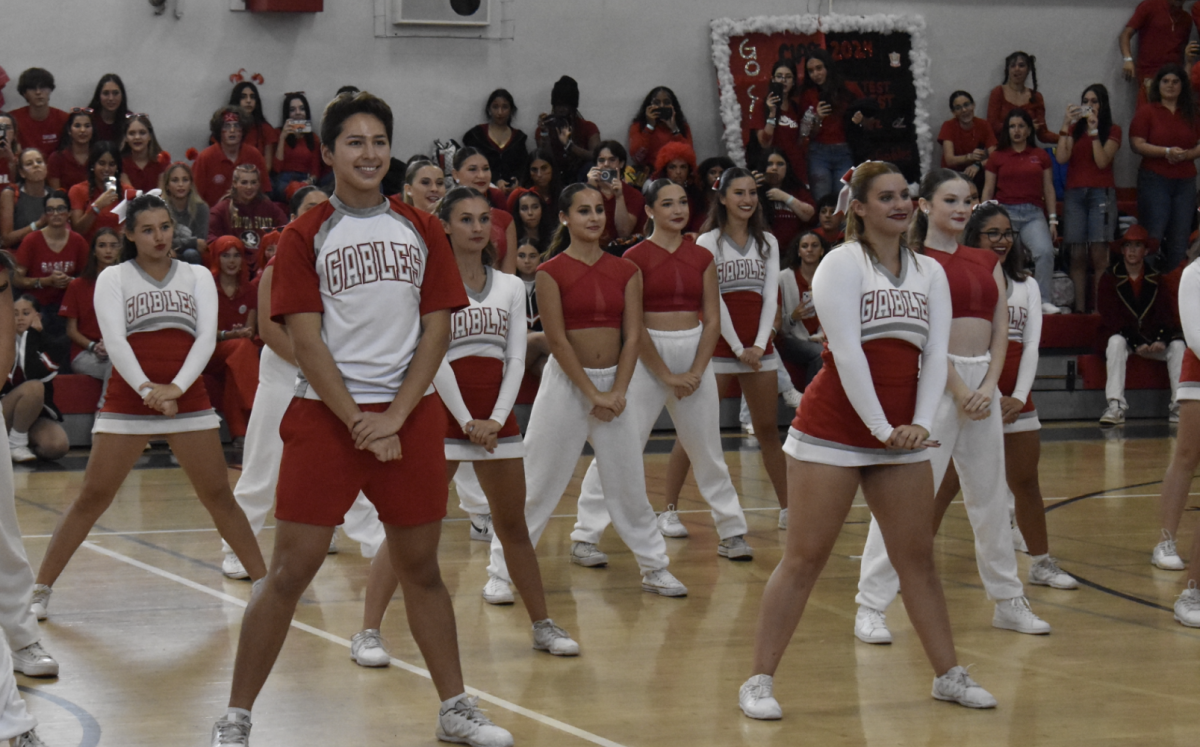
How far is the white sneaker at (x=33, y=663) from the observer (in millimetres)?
4766

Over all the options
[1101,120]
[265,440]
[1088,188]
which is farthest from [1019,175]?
[265,440]

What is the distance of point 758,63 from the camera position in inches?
564

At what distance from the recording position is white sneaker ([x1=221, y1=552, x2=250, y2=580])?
6.39 meters

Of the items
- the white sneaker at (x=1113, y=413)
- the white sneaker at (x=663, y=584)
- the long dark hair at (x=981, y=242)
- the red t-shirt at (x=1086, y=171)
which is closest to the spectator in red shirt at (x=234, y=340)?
the white sneaker at (x=663, y=584)

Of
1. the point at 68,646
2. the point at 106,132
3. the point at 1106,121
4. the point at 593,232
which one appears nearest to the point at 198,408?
the point at 68,646

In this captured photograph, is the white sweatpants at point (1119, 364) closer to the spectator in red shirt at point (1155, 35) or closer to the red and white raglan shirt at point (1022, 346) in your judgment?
the spectator in red shirt at point (1155, 35)

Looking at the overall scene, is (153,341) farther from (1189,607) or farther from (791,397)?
(791,397)

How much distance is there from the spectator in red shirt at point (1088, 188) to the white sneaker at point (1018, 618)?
339 inches

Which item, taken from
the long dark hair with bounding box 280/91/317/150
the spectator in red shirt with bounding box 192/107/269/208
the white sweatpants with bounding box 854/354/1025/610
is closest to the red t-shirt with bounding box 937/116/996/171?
the long dark hair with bounding box 280/91/317/150

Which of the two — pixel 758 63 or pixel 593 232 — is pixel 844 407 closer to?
pixel 593 232

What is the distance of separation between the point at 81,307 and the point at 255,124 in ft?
8.97

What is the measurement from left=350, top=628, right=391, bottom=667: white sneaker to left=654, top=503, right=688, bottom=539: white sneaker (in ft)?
8.81

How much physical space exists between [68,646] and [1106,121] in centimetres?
1154

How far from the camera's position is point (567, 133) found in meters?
12.7
